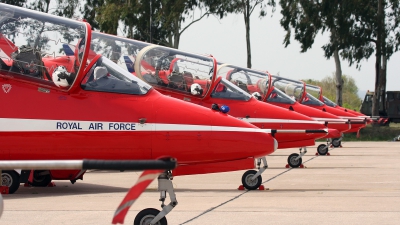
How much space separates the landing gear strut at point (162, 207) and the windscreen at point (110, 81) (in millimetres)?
1464

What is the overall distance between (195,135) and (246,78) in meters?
10.8

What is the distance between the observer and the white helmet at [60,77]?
8.07m

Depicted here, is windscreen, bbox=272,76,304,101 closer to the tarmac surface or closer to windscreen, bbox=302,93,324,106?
windscreen, bbox=302,93,324,106

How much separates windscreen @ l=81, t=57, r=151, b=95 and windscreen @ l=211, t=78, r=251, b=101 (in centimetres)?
628

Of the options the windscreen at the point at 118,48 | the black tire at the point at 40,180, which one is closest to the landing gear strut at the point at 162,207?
the windscreen at the point at 118,48

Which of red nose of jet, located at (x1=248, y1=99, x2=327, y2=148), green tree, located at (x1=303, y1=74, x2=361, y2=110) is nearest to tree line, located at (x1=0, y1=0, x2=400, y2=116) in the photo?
red nose of jet, located at (x1=248, y1=99, x2=327, y2=148)

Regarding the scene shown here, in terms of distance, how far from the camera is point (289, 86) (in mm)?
22781

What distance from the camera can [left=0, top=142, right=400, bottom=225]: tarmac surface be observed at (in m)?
8.95

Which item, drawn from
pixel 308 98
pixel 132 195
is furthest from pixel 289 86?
pixel 132 195

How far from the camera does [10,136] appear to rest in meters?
7.87

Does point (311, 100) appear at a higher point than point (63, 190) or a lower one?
higher

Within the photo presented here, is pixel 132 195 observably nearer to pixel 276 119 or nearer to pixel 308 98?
pixel 276 119

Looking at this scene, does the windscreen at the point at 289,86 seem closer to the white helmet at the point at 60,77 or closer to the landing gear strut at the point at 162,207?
the white helmet at the point at 60,77

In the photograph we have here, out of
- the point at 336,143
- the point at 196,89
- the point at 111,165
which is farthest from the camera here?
the point at 336,143
